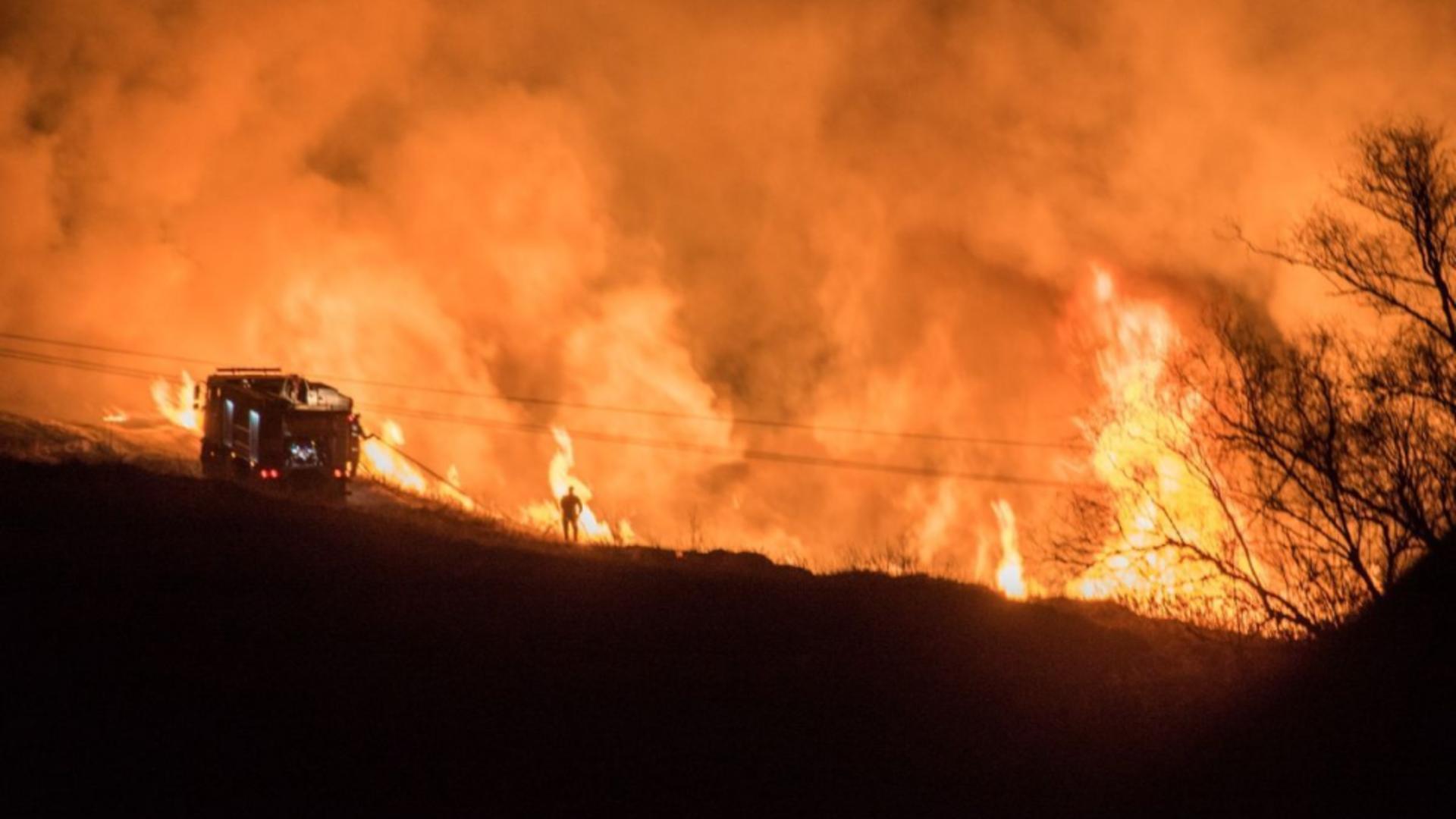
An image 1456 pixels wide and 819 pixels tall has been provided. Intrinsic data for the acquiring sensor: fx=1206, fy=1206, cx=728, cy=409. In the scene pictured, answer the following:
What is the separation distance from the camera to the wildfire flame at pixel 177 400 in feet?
171

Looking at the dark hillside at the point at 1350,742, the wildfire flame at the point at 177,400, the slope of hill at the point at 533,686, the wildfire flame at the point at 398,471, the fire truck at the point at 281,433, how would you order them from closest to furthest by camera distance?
1. the slope of hill at the point at 533,686
2. the dark hillside at the point at 1350,742
3. the fire truck at the point at 281,433
4. the wildfire flame at the point at 398,471
5. the wildfire flame at the point at 177,400

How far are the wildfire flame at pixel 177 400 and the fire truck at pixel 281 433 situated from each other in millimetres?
14608

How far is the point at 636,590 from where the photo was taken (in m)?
16.5

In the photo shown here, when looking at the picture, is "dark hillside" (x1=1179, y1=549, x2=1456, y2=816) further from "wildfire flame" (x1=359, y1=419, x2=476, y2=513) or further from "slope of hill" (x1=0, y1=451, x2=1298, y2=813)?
"wildfire flame" (x1=359, y1=419, x2=476, y2=513)

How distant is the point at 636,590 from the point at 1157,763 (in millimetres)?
7574

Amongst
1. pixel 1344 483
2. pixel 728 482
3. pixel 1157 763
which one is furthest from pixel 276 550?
pixel 728 482

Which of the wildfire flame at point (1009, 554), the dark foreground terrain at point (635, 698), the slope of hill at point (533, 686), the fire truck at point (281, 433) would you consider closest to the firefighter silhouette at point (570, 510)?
the fire truck at point (281, 433)

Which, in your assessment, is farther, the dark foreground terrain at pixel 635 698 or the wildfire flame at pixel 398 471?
the wildfire flame at pixel 398 471

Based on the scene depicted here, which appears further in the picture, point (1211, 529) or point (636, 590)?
point (1211, 529)

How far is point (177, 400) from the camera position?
60219mm

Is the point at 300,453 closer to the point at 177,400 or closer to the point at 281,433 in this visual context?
the point at 281,433

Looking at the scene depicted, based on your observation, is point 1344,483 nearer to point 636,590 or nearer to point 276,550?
point 636,590

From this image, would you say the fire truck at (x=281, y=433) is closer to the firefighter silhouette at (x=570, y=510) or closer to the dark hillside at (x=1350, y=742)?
the firefighter silhouette at (x=570, y=510)

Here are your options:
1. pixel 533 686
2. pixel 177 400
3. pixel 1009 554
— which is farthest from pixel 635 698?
pixel 177 400
